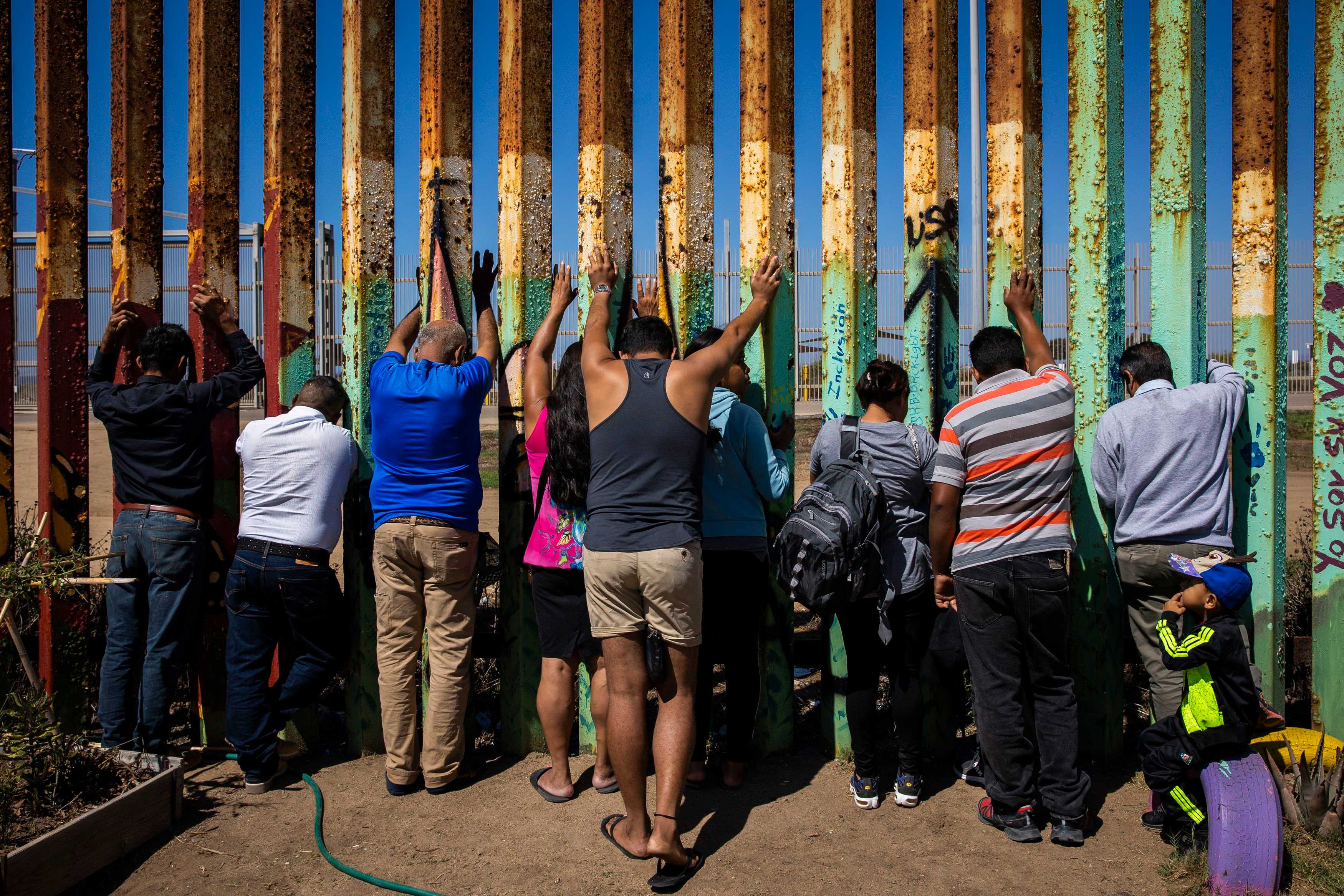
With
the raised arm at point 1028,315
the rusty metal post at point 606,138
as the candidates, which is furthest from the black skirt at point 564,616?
the raised arm at point 1028,315

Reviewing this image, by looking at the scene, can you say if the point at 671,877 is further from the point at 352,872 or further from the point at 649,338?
the point at 649,338

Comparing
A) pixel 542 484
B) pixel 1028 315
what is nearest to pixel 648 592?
pixel 542 484

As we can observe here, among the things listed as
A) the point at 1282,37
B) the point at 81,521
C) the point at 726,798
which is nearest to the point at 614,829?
the point at 726,798

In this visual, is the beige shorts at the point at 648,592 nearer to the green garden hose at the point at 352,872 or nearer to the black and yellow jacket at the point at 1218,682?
the green garden hose at the point at 352,872

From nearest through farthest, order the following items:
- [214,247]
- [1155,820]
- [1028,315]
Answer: [1155,820] → [1028,315] → [214,247]

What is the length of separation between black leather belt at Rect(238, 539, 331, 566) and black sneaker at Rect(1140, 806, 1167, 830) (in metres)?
3.76

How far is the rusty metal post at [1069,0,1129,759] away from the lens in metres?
4.27

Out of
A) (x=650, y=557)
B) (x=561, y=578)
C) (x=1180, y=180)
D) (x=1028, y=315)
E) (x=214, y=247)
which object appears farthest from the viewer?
(x=214, y=247)

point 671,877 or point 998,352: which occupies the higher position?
point 998,352

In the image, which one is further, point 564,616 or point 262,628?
point 262,628

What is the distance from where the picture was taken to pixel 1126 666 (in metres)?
5.69

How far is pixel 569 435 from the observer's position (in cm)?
386

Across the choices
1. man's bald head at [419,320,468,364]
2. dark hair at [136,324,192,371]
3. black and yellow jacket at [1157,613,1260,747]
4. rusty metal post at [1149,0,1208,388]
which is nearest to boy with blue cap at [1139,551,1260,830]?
black and yellow jacket at [1157,613,1260,747]

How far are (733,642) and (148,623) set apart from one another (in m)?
2.69
